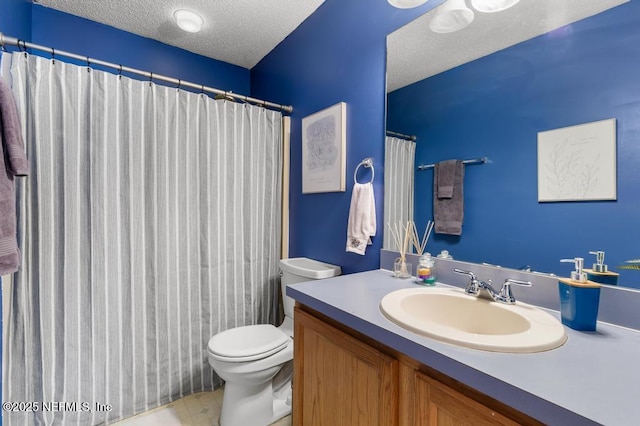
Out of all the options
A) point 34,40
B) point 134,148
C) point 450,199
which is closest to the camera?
point 450,199

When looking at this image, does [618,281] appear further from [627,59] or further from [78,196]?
[78,196]

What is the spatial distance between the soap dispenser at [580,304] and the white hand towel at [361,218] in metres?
0.78

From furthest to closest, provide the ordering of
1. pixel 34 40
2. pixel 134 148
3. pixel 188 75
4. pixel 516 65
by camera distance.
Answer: pixel 188 75 → pixel 34 40 → pixel 134 148 → pixel 516 65

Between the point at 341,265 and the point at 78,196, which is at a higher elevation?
the point at 78,196

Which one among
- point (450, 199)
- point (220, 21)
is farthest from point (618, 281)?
point (220, 21)

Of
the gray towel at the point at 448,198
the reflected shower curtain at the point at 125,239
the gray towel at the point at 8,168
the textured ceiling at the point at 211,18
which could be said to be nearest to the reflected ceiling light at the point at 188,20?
the textured ceiling at the point at 211,18

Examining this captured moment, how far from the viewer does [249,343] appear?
4.83 ft

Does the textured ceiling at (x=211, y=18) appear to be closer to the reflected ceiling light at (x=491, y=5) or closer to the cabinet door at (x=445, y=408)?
the reflected ceiling light at (x=491, y=5)

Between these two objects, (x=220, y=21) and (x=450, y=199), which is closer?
(x=450, y=199)

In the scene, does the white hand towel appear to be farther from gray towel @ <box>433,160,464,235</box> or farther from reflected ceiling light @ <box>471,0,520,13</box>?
reflected ceiling light @ <box>471,0,520,13</box>

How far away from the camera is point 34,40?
1796mm

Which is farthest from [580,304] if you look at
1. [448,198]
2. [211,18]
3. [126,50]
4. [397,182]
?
[126,50]

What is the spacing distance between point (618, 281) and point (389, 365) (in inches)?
25.9

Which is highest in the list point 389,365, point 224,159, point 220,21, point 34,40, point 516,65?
point 220,21
